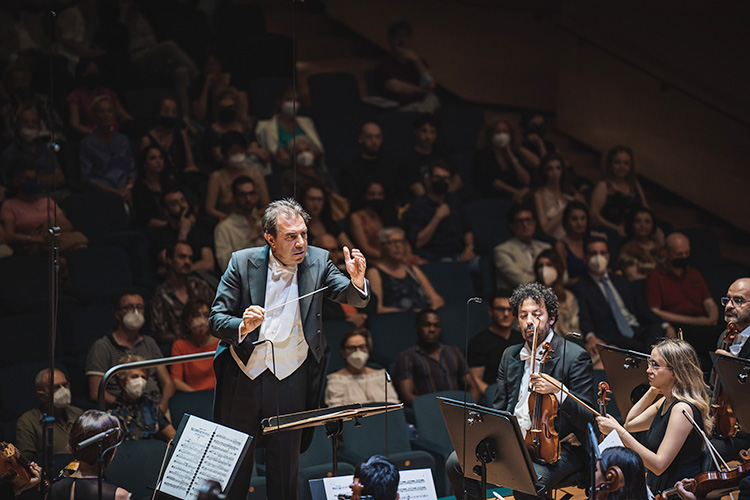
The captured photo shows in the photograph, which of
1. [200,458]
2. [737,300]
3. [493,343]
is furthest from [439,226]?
[200,458]

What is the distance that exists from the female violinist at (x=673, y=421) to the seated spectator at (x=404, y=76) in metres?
4.20

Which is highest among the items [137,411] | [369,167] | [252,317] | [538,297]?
[252,317]

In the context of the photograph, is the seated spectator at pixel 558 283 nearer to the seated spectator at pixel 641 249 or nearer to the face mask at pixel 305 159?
the seated spectator at pixel 641 249

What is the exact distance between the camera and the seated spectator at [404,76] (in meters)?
7.45

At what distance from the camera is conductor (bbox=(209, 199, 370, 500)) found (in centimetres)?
346

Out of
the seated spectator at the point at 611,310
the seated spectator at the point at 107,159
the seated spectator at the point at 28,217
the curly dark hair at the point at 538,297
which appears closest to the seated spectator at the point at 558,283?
the seated spectator at the point at 611,310

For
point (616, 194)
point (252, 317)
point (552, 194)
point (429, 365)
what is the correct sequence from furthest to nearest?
point (616, 194)
point (552, 194)
point (429, 365)
point (252, 317)

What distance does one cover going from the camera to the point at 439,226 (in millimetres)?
6422

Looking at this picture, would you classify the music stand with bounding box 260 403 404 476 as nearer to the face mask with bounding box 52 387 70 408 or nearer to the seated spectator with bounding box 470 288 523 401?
the face mask with bounding box 52 387 70 408

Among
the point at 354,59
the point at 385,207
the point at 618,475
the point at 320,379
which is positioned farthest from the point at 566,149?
the point at 618,475

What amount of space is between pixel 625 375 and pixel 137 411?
2.32 m

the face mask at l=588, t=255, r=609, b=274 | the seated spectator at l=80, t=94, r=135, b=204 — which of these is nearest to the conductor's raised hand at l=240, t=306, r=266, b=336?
the seated spectator at l=80, t=94, r=135, b=204

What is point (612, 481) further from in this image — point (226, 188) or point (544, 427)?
point (226, 188)

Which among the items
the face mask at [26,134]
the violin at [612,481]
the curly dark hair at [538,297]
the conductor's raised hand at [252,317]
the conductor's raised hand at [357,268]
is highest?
the conductor's raised hand at [357,268]
